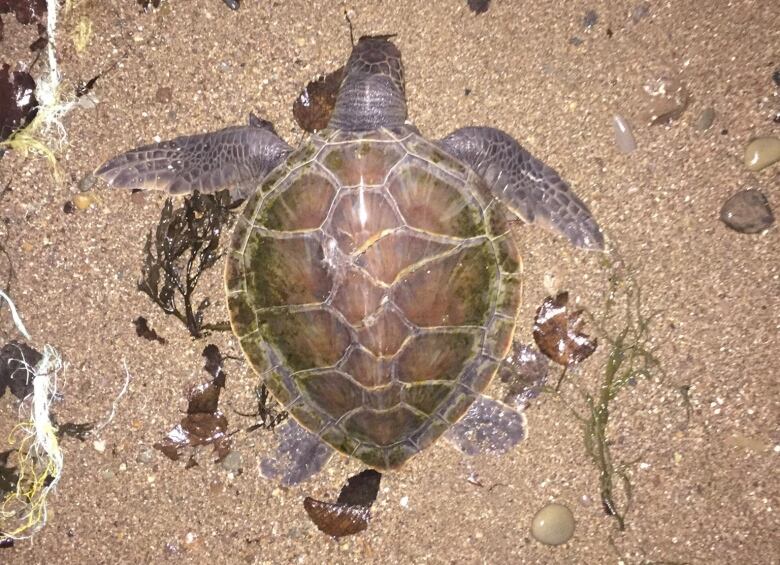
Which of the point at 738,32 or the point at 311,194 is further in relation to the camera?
the point at 738,32

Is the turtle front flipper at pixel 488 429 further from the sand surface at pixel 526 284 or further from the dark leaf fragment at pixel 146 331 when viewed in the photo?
the dark leaf fragment at pixel 146 331

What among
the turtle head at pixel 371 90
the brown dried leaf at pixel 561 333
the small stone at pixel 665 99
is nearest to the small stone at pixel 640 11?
the small stone at pixel 665 99

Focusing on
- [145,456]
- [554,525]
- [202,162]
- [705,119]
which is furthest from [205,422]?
[705,119]

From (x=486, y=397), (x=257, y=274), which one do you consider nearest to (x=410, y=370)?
(x=486, y=397)

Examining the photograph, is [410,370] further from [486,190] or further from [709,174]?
[709,174]

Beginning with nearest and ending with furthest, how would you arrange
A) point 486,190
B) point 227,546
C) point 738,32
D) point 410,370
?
point 410,370, point 486,190, point 738,32, point 227,546

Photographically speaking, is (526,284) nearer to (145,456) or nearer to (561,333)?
(561,333)
